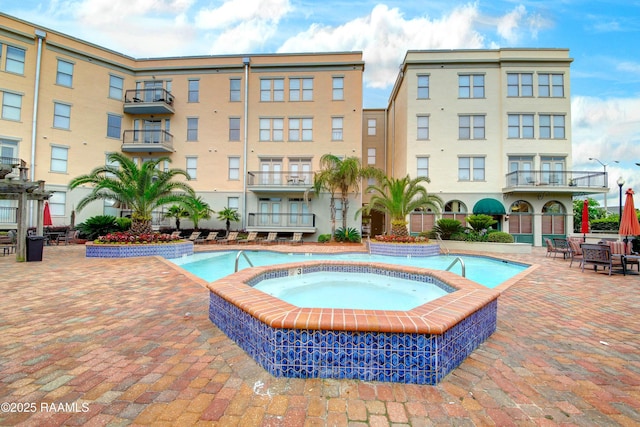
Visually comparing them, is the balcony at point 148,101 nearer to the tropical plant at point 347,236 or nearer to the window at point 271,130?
the window at point 271,130

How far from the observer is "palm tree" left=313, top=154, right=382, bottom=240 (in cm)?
1842

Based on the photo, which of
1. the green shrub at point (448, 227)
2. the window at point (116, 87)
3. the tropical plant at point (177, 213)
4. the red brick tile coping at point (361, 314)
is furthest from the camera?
the window at point (116, 87)

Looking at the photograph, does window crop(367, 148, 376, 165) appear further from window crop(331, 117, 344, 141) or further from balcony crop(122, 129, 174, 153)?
balcony crop(122, 129, 174, 153)

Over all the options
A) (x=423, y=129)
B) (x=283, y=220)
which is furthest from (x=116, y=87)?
(x=423, y=129)

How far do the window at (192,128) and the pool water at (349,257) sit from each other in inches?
→ 469

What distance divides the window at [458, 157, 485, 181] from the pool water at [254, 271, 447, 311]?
54.4ft

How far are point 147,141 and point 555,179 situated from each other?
1163 inches

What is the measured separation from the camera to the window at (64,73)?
64.2 feet

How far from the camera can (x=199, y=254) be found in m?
13.6

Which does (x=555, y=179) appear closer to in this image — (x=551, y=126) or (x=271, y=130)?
Result: (x=551, y=126)

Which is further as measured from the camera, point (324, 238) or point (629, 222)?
point (324, 238)

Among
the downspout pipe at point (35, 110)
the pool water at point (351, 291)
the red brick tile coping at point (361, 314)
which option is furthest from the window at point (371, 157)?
the downspout pipe at point (35, 110)

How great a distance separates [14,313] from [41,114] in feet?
70.5

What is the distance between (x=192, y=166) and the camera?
2169 cm
